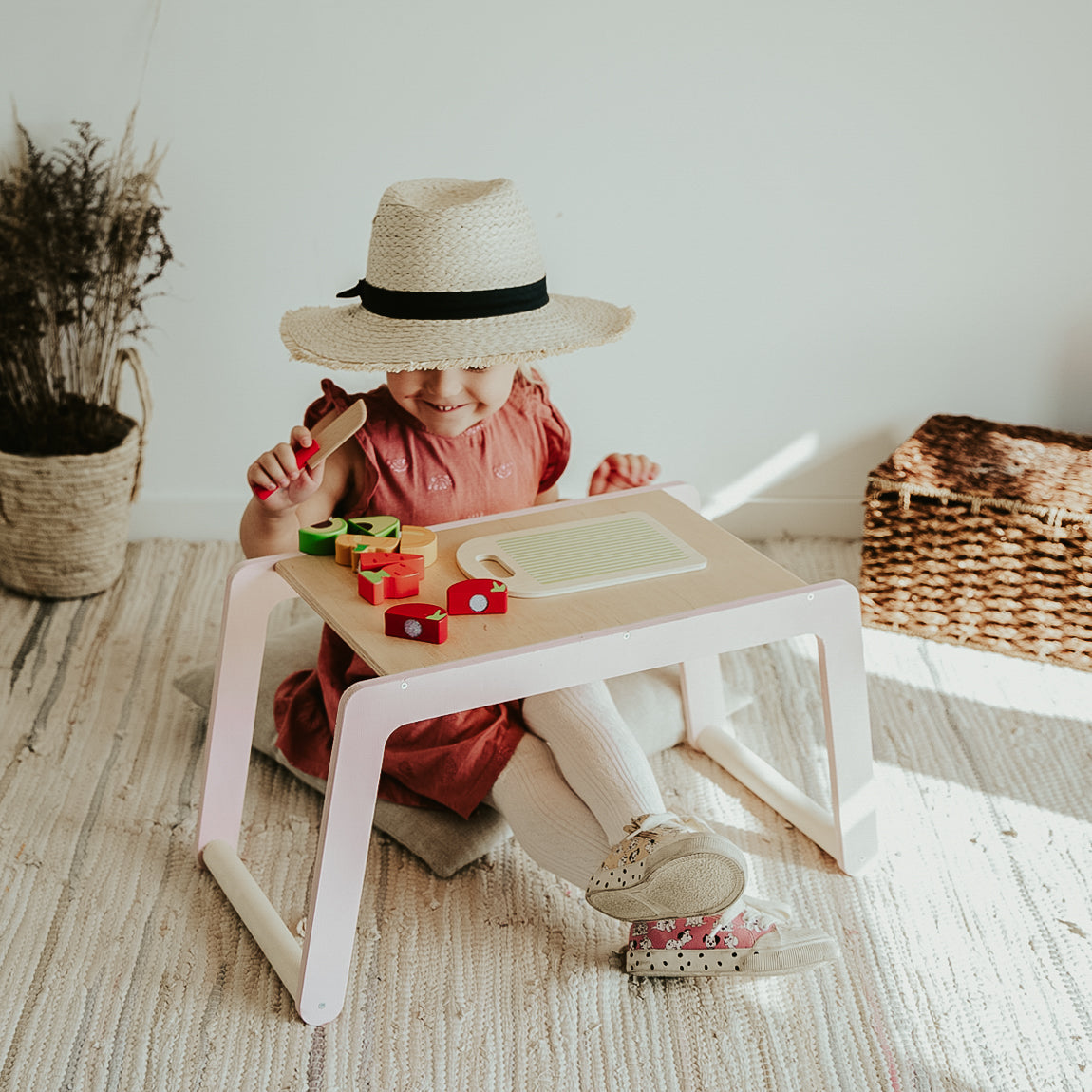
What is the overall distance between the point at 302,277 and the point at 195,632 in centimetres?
57

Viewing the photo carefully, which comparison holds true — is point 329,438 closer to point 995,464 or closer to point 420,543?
point 420,543

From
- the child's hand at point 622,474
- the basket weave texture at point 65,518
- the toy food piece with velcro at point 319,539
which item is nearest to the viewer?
the toy food piece with velcro at point 319,539

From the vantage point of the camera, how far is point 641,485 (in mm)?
1387

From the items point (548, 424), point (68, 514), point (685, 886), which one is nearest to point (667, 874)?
point (685, 886)

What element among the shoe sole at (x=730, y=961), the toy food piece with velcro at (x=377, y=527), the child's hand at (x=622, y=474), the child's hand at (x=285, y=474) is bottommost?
the shoe sole at (x=730, y=961)

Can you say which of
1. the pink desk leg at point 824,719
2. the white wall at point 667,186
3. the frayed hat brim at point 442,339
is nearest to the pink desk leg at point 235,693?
the frayed hat brim at point 442,339

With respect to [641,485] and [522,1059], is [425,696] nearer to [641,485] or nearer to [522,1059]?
[522,1059]

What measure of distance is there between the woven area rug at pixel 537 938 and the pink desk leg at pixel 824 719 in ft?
0.08

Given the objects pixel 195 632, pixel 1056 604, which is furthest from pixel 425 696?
pixel 1056 604

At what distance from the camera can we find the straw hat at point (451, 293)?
1131mm

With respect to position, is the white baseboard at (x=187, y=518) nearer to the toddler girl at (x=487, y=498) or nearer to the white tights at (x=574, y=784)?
the toddler girl at (x=487, y=498)

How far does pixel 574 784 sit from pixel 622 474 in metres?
0.37

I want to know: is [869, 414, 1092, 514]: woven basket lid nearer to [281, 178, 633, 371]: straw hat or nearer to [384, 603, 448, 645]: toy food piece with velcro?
[281, 178, 633, 371]: straw hat

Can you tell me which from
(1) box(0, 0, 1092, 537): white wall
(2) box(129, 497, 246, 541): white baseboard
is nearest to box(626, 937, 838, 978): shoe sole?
(1) box(0, 0, 1092, 537): white wall
